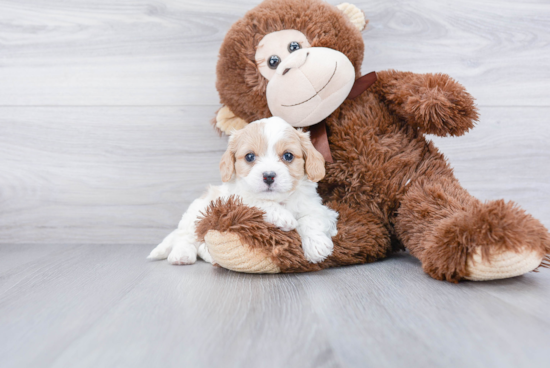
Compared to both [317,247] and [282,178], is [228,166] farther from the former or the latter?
[317,247]

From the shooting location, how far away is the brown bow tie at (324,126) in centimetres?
104

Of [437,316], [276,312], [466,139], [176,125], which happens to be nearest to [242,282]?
[276,312]

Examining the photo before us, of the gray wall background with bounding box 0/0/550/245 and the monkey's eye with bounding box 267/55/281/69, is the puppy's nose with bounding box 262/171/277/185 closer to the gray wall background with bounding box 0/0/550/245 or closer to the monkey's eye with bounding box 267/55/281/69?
the monkey's eye with bounding box 267/55/281/69

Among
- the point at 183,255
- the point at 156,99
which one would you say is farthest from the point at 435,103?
the point at 156,99

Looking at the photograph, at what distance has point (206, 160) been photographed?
139 cm

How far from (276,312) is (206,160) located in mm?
801

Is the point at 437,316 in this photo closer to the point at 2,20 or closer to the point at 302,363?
the point at 302,363

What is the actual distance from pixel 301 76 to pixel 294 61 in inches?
1.6

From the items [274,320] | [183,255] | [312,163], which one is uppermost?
[312,163]

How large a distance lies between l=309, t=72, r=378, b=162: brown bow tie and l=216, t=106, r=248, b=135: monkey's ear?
0.72 ft

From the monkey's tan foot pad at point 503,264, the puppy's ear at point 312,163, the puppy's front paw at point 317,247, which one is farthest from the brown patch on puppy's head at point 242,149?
the monkey's tan foot pad at point 503,264

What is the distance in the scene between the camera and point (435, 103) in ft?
3.16

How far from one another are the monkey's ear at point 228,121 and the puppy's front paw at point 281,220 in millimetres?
374

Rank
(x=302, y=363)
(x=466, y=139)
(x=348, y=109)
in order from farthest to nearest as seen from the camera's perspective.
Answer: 1. (x=466, y=139)
2. (x=348, y=109)
3. (x=302, y=363)
